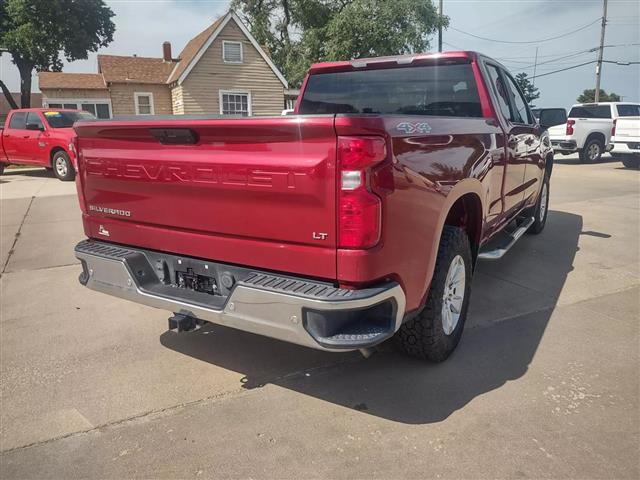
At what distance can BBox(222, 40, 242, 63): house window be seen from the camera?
23906mm

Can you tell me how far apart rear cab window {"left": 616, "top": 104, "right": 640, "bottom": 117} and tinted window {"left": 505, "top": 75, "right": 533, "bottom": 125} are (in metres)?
14.5

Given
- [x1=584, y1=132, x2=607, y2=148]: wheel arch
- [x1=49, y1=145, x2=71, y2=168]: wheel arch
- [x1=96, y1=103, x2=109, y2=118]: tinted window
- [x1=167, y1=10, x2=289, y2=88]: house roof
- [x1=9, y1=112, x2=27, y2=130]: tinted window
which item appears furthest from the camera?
[x1=96, y1=103, x2=109, y2=118]: tinted window

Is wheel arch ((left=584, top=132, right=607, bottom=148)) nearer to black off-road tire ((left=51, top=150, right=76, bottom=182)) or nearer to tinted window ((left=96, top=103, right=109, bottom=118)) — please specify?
black off-road tire ((left=51, top=150, right=76, bottom=182))

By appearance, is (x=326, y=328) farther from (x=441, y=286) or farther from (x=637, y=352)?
(x=637, y=352)

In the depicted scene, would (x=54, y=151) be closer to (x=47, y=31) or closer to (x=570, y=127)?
(x=570, y=127)

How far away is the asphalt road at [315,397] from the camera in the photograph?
8.02ft

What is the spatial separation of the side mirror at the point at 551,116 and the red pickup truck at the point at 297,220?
101 inches

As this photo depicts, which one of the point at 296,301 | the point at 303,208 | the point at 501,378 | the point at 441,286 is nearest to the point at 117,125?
the point at 303,208

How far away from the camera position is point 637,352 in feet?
11.8

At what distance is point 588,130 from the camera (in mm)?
17266

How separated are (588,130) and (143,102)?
19449 millimetres

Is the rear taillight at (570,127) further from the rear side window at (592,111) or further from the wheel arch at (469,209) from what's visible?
the wheel arch at (469,209)

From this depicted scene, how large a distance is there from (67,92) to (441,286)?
86.0ft

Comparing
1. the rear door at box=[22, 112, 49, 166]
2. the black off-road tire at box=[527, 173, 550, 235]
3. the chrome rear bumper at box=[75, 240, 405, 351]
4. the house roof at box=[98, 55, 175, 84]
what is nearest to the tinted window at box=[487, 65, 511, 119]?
the black off-road tire at box=[527, 173, 550, 235]
